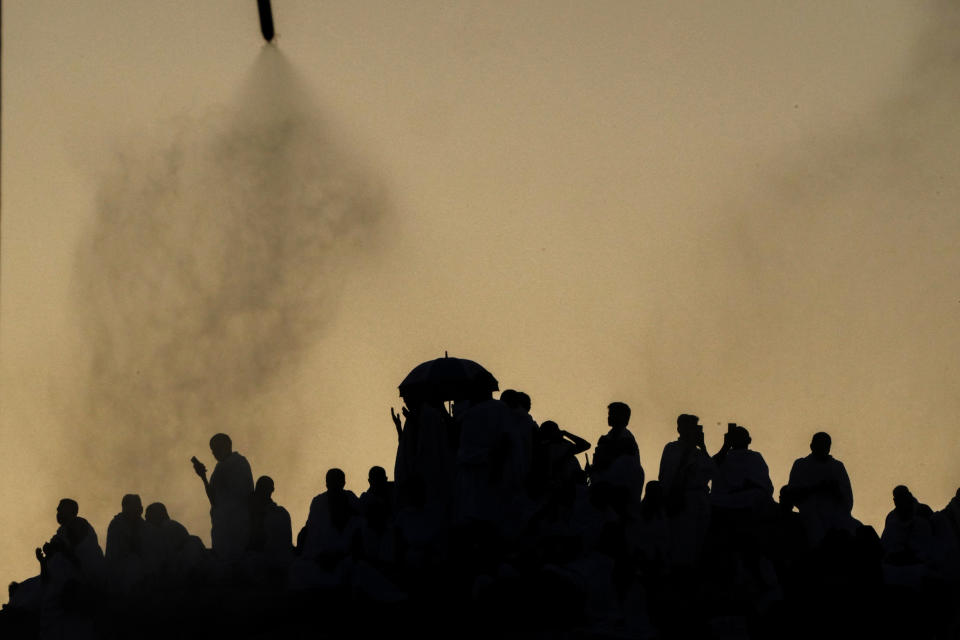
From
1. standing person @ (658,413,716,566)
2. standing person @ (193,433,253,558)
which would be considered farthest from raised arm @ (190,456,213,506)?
standing person @ (658,413,716,566)

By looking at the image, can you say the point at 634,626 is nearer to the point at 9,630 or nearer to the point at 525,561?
the point at 525,561

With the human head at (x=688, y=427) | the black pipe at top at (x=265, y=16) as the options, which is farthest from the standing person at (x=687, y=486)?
the black pipe at top at (x=265, y=16)

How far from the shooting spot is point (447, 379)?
122ft

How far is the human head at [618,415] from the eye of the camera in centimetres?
3491

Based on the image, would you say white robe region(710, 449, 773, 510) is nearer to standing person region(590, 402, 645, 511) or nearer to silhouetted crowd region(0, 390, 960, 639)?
silhouetted crowd region(0, 390, 960, 639)

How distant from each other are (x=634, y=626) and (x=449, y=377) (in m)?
8.34

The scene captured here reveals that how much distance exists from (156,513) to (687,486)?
11.4 metres

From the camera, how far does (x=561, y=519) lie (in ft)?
107

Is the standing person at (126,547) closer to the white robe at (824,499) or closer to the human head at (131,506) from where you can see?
the human head at (131,506)

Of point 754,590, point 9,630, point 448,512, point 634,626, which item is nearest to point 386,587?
point 448,512

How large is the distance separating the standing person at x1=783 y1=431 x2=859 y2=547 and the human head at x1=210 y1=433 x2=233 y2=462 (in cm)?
1211

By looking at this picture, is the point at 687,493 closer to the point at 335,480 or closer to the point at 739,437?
the point at 739,437

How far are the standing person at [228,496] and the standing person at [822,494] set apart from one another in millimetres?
11716

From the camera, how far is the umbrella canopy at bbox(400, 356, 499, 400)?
36969mm
